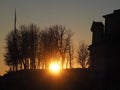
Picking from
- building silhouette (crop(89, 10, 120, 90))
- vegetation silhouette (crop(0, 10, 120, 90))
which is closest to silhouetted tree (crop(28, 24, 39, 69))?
vegetation silhouette (crop(0, 10, 120, 90))

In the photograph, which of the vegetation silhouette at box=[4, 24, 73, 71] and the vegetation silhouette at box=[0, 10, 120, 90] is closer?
the vegetation silhouette at box=[0, 10, 120, 90]

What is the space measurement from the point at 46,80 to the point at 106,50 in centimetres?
1346

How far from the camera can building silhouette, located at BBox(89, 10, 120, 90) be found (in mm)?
53844

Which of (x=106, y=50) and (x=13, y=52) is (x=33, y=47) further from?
(x=106, y=50)

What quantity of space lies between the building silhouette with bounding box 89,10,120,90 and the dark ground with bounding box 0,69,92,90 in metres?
3.01

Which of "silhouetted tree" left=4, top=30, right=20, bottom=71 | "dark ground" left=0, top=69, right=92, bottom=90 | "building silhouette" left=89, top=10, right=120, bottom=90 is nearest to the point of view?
"building silhouette" left=89, top=10, right=120, bottom=90

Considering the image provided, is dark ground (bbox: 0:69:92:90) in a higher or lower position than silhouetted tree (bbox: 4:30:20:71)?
lower

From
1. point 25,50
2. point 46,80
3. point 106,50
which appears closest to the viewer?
point 106,50

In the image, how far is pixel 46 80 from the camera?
65.2m

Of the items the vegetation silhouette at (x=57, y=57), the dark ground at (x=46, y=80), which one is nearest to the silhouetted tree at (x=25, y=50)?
the vegetation silhouette at (x=57, y=57)

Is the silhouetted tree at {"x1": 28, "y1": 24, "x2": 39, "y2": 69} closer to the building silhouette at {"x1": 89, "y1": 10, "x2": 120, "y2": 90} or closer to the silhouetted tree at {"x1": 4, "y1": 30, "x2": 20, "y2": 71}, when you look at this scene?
the silhouetted tree at {"x1": 4, "y1": 30, "x2": 20, "y2": 71}

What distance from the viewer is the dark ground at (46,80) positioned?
6066 centimetres

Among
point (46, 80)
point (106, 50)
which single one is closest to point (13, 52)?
point (46, 80)

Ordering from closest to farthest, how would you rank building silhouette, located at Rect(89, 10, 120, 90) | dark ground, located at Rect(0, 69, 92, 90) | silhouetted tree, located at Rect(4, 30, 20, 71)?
building silhouette, located at Rect(89, 10, 120, 90) → dark ground, located at Rect(0, 69, 92, 90) → silhouetted tree, located at Rect(4, 30, 20, 71)
